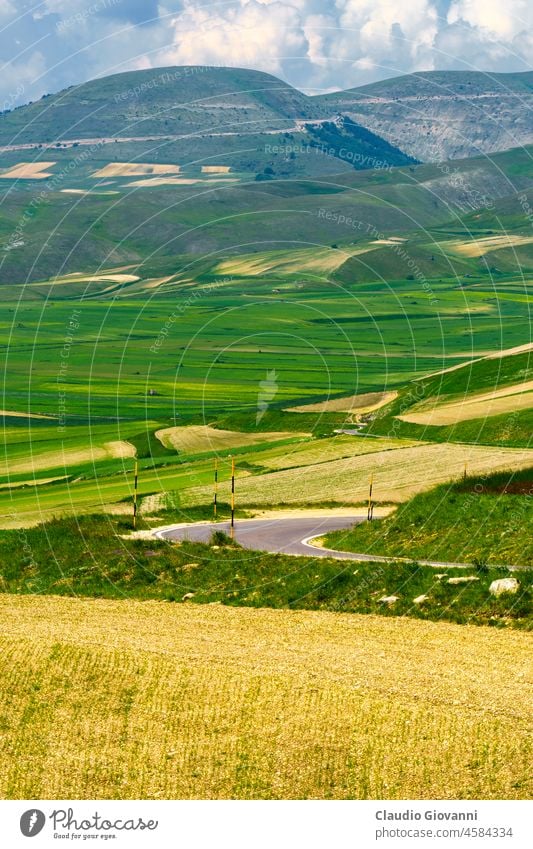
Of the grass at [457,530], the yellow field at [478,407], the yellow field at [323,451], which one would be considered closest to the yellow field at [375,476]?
the yellow field at [323,451]

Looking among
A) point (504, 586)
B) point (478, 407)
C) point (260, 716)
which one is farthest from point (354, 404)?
point (260, 716)

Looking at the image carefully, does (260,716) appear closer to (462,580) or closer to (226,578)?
(462,580)

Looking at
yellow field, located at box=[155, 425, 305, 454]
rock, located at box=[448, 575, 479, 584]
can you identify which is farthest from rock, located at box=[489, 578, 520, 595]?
yellow field, located at box=[155, 425, 305, 454]

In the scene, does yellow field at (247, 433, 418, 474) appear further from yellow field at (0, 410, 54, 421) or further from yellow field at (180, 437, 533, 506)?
yellow field at (0, 410, 54, 421)

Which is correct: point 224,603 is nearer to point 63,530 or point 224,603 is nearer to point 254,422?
point 63,530

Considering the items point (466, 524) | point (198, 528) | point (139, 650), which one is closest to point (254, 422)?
point (198, 528)

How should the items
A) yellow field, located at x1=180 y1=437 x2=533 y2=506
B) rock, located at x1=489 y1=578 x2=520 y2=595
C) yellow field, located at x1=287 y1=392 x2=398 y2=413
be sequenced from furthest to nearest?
yellow field, located at x1=287 y1=392 x2=398 y2=413 → yellow field, located at x1=180 y1=437 x2=533 y2=506 → rock, located at x1=489 y1=578 x2=520 y2=595
